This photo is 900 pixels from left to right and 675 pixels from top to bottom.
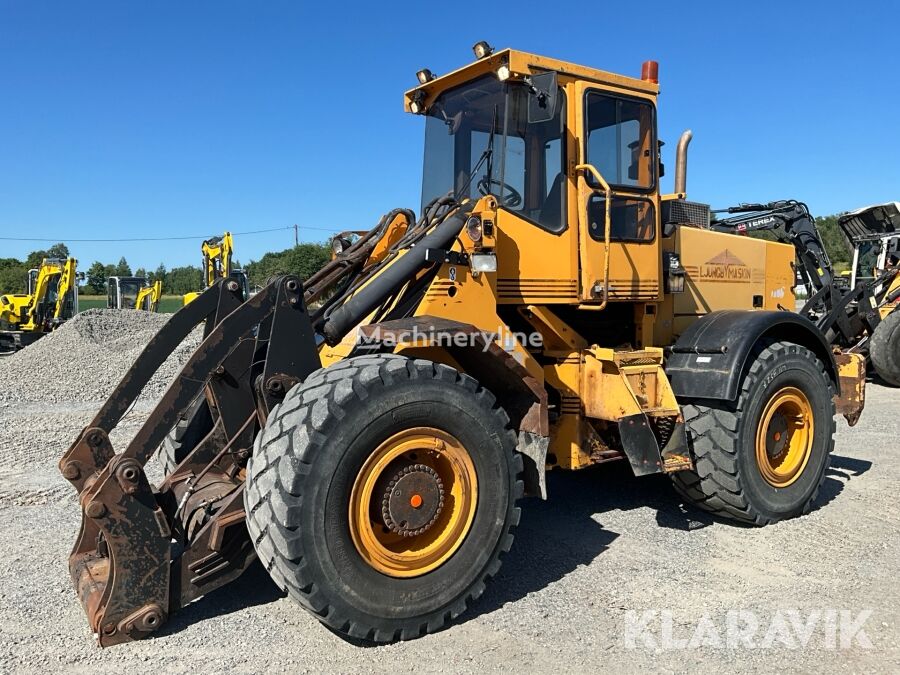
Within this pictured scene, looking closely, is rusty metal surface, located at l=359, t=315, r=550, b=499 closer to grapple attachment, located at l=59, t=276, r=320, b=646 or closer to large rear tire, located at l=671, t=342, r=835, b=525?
grapple attachment, located at l=59, t=276, r=320, b=646

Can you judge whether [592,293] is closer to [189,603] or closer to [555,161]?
[555,161]

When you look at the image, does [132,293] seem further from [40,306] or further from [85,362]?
[85,362]

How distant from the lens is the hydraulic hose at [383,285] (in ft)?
13.2

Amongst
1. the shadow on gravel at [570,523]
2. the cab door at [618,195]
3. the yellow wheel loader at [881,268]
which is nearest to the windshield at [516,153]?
the cab door at [618,195]

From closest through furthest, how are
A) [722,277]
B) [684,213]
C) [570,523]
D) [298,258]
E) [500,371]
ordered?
1. [500,371]
2. [570,523]
3. [684,213]
4. [722,277]
5. [298,258]

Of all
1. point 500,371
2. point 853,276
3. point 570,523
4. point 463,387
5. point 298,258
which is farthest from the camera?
point 298,258

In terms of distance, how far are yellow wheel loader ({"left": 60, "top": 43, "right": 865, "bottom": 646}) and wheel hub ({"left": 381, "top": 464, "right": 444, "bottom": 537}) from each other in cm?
1

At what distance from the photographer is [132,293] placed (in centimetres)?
2606

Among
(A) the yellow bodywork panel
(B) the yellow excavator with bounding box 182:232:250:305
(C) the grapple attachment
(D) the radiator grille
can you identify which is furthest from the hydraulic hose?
(B) the yellow excavator with bounding box 182:232:250:305

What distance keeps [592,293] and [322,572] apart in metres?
2.60

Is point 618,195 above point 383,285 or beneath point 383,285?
above

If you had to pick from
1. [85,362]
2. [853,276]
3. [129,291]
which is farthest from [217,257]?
[853,276]

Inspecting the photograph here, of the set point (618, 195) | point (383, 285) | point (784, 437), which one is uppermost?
point (618, 195)

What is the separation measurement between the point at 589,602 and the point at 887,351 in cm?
1056
